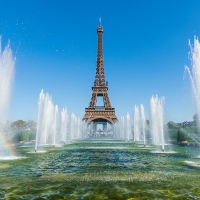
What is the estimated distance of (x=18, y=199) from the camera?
5.93m

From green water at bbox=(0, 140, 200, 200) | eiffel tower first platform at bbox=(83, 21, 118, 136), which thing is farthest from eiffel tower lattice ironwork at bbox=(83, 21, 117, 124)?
green water at bbox=(0, 140, 200, 200)

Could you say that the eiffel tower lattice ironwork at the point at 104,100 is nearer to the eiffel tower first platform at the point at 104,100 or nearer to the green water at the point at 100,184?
the eiffel tower first platform at the point at 104,100

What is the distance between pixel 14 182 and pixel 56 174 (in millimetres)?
1894

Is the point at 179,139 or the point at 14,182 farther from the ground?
the point at 179,139

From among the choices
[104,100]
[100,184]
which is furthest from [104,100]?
[100,184]

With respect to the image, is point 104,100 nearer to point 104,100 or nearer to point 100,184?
A: point 104,100

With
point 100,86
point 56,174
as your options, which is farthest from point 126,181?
point 100,86

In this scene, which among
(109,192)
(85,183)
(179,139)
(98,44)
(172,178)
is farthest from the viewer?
(98,44)

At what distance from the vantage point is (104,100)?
2689 inches

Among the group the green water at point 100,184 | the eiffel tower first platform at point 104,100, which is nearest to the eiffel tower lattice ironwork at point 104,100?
the eiffel tower first platform at point 104,100

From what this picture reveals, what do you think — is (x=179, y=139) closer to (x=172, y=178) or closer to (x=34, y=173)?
(x=172, y=178)

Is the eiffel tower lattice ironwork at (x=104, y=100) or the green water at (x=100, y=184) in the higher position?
the eiffel tower lattice ironwork at (x=104, y=100)

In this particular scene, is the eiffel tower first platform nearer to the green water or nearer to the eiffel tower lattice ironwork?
the eiffel tower lattice ironwork

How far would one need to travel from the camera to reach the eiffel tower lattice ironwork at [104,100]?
6369cm
